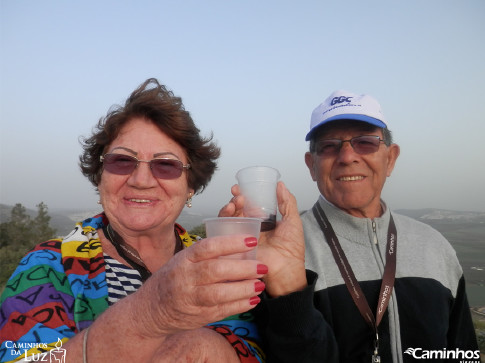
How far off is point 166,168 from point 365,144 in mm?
1935

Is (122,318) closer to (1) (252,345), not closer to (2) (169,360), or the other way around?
(2) (169,360)

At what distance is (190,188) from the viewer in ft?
10.6

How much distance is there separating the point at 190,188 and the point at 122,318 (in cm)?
193

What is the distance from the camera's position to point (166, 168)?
284 centimetres

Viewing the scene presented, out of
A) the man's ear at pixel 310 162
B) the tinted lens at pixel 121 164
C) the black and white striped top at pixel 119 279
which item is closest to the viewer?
the black and white striped top at pixel 119 279

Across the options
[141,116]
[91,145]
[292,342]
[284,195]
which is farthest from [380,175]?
[91,145]

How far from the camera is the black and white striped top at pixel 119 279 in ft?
7.55

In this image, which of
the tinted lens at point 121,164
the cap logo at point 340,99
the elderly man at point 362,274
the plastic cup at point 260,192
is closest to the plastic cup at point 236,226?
the plastic cup at point 260,192

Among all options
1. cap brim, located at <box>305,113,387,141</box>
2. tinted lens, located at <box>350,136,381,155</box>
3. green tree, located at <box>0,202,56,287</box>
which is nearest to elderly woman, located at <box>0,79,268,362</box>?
cap brim, located at <box>305,113,387,141</box>

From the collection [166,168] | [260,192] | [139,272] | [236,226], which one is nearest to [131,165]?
[166,168]

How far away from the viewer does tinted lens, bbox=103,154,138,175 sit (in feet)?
8.99

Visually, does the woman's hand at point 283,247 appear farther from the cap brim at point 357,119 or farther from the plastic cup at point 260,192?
the cap brim at point 357,119

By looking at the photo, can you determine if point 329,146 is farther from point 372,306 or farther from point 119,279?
point 119,279

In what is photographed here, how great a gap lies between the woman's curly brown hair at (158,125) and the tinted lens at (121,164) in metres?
0.26
